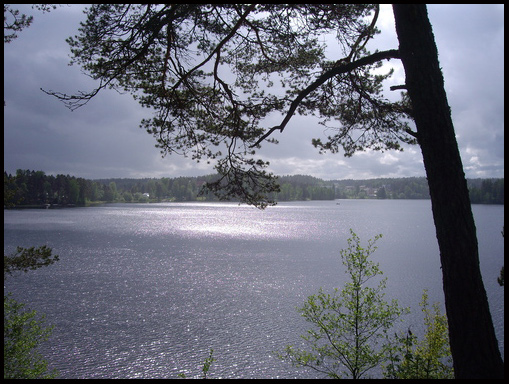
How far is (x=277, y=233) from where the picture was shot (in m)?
43.9

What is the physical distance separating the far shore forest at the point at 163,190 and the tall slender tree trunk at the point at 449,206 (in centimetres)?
292

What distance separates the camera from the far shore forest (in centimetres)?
6197

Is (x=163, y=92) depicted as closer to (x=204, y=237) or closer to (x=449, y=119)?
(x=449, y=119)

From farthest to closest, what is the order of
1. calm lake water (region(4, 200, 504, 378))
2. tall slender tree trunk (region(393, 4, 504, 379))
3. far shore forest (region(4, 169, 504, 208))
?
far shore forest (region(4, 169, 504, 208)), calm lake water (region(4, 200, 504, 378)), tall slender tree trunk (region(393, 4, 504, 379))

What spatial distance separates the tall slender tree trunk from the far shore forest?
292 cm

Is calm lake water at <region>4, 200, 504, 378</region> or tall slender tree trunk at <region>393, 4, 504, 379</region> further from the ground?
tall slender tree trunk at <region>393, 4, 504, 379</region>

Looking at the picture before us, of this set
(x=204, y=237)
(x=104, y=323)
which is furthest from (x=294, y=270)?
(x=204, y=237)

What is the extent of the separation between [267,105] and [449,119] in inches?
94.0

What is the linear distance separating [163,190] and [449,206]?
4866 inches

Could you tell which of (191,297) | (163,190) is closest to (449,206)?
(191,297)

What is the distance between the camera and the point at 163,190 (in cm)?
12244

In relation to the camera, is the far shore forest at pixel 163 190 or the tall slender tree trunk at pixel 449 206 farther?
the far shore forest at pixel 163 190

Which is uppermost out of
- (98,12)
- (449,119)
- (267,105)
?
(98,12)

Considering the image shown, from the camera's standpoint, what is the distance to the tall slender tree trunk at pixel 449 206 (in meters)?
2.74
